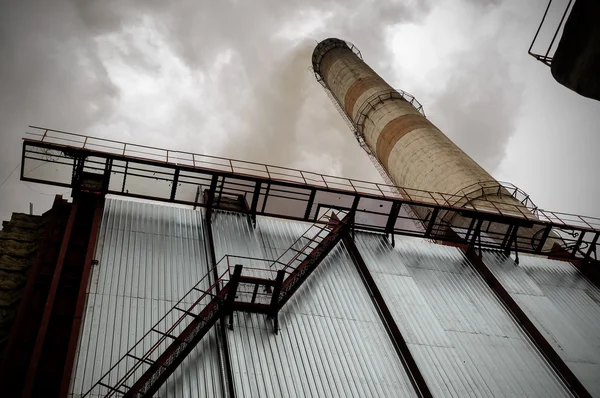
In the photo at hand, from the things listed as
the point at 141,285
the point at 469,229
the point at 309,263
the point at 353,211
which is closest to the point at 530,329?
the point at 469,229

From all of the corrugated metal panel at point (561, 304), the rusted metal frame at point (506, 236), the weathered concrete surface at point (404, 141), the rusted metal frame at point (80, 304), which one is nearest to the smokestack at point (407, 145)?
the weathered concrete surface at point (404, 141)

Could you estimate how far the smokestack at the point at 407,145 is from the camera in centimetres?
2298

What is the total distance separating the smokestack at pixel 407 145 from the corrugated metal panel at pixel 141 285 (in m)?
11.3

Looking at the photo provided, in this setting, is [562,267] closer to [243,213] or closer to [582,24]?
[243,213]

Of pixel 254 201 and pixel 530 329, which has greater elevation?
pixel 254 201

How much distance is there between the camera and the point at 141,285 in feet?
A: 44.6

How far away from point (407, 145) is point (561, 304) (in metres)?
10.9

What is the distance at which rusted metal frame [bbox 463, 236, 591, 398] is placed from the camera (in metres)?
14.7

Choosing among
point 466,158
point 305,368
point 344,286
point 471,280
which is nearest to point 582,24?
point 305,368

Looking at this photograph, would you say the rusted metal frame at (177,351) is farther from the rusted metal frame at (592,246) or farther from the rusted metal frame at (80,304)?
the rusted metal frame at (592,246)

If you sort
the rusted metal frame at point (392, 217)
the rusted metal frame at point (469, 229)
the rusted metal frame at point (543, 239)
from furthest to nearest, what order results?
1. the rusted metal frame at point (543, 239)
2. the rusted metal frame at point (469, 229)
3. the rusted metal frame at point (392, 217)

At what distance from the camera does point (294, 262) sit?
16250 mm

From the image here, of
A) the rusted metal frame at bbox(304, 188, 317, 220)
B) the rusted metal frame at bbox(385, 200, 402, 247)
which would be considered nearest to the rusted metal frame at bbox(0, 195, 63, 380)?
the rusted metal frame at bbox(304, 188, 317, 220)

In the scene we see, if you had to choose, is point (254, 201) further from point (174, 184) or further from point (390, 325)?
point (390, 325)
